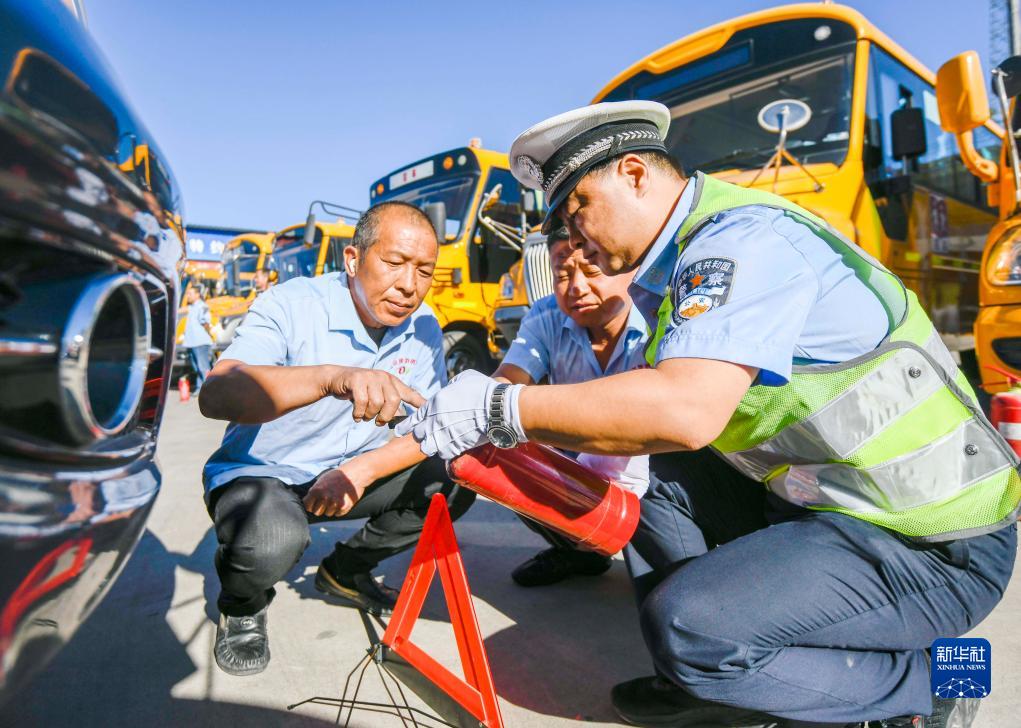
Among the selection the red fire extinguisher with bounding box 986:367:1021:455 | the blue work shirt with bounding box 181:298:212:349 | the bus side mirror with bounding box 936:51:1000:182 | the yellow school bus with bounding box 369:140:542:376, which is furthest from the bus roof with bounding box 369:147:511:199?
the red fire extinguisher with bounding box 986:367:1021:455

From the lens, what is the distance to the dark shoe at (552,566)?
2471 millimetres

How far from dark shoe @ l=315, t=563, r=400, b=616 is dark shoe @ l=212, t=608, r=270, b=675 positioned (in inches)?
15.3

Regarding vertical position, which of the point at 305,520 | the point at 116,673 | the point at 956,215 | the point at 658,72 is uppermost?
the point at 658,72

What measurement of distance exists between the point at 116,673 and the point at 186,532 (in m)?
1.31

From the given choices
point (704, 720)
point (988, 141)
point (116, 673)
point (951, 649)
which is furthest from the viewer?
point (988, 141)

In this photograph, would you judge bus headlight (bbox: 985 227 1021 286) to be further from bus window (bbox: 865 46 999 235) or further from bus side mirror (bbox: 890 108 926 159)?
bus side mirror (bbox: 890 108 926 159)

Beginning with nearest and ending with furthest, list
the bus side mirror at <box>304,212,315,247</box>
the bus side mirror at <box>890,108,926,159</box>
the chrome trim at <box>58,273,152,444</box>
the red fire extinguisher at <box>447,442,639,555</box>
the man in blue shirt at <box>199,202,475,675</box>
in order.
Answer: the chrome trim at <box>58,273,152,444</box>
the red fire extinguisher at <box>447,442,639,555</box>
the man in blue shirt at <box>199,202,475,675</box>
the bus side mirror at <box>890,108,926,159</box>
the bus side mirror at <box>304,212,315,247</box>

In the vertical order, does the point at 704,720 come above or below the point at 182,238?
below

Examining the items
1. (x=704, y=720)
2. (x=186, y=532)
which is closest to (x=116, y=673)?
(x=186, y=532)

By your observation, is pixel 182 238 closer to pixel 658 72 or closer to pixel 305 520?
pixel 305 520

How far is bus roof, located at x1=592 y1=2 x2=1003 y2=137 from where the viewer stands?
Answer: 3.75 meters

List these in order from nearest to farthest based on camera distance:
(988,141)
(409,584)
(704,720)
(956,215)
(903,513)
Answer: (903,513) → (704,720) → (409,584) → (956,215) → (988,141)

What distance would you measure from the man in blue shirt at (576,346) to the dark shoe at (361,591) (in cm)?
51

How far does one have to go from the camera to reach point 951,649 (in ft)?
4.82
